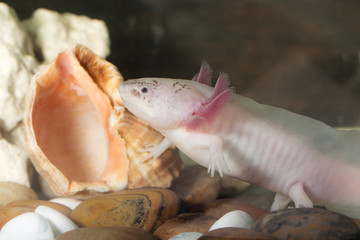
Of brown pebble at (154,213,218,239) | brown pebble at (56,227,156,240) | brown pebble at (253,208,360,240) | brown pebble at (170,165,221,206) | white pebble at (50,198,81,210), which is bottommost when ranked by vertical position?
white pebble at (50,198,81,210)

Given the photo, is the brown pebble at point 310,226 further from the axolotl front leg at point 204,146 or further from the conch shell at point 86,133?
the conch shell at point 86,133

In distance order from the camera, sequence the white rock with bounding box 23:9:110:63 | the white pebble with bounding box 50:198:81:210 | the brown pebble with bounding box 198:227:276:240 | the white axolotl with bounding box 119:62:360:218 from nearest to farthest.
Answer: the brown pebble with bounding box 198:227:276:240 < the white axolotl with bounding box 119:62:360:218 < the white pebble with bounding box 50:198:81:210 < the white rock with bounding box 23:9:110:63

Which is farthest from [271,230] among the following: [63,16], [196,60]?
[63,16]

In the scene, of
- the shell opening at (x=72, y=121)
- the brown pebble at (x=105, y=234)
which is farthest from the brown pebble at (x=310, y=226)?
the shell opening at (x=72, y=121)

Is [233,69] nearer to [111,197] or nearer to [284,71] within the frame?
[284,71]

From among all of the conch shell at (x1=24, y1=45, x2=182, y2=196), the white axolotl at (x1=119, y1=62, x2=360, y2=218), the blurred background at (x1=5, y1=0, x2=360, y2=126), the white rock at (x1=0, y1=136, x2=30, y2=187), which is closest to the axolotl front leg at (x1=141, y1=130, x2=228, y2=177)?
the white axolotl at (x1=119, y1=62, x2=360, y2=218)

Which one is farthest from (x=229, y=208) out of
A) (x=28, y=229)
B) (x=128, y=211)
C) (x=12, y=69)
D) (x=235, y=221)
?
(x=12, y=69)

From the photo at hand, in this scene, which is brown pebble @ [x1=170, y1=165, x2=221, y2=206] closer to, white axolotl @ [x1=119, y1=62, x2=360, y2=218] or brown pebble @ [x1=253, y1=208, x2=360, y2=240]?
white axolotl @ [x1=119, y1=62, x2=360, y2=218]
